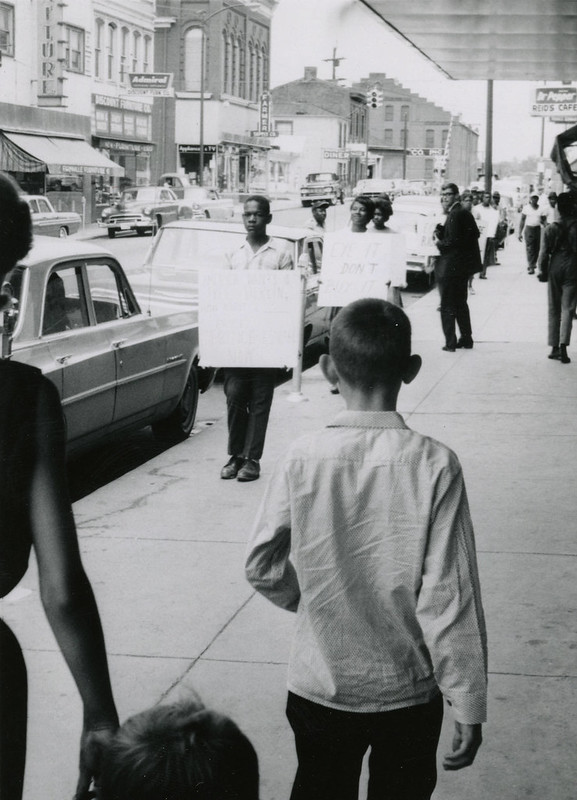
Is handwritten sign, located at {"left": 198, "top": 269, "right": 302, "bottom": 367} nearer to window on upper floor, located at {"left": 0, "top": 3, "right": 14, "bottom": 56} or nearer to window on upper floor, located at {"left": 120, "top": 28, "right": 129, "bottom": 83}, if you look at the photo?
window on upper floor, located at {"left": 0, "top": 3, "right": 14, "bottom": 56}

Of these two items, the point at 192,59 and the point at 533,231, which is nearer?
the point at 533,231

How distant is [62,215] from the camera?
102 feet

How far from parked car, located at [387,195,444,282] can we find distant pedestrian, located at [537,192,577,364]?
9956 millimetres

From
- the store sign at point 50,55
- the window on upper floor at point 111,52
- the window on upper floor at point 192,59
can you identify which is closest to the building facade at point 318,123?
the window on upper floor at point 192,59

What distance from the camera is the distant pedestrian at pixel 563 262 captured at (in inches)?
478

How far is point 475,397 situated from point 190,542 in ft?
16.7

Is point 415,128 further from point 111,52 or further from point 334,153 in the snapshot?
point 111,52

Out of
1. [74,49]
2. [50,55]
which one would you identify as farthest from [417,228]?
[74,49]

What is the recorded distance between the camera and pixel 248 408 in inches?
299

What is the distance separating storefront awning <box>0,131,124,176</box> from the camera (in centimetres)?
3862

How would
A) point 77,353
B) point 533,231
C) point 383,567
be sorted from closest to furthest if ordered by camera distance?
point 383,567 < point 77,353 < point 533,231

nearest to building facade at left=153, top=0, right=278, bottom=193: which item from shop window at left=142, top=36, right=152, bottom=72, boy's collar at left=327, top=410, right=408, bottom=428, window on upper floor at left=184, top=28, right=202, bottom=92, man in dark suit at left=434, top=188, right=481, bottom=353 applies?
window on upper floor at left=184, top=28, right=202, bottom=92

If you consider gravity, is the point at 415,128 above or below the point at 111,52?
above

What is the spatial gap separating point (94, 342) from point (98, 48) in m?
42.8
